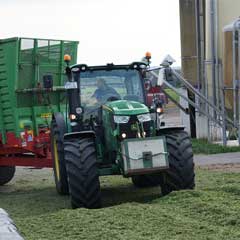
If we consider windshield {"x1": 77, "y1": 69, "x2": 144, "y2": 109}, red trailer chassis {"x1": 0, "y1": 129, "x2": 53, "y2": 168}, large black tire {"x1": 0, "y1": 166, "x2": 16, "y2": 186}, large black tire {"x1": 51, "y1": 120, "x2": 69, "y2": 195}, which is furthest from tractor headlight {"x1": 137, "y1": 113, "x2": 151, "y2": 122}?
large black tire {"x1": 0, "y1": 166, "x2": 16, "y2": 186}

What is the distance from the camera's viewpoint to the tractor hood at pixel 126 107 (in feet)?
30.4

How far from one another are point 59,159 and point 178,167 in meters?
2.23

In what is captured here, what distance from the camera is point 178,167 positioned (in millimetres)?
9266

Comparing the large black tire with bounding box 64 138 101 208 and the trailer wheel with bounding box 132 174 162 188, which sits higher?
the large black tire with bounding box 64 138 101 208

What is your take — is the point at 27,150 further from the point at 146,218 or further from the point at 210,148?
the point at 210,148

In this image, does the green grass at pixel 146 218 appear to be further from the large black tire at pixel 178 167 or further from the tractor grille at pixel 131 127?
the tractor grille at pixel 131 127

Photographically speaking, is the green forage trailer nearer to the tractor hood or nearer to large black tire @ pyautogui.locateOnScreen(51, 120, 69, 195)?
large black tire @ pyautogui.locateOnScreen(51, 120, 69, 195)

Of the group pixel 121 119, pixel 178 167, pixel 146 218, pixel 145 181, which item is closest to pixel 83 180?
pixel 121 119

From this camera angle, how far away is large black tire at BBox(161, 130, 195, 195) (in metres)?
9.27

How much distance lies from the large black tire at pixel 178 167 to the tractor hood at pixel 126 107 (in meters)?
0.58

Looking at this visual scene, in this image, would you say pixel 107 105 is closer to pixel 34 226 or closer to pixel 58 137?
pixel 58 137

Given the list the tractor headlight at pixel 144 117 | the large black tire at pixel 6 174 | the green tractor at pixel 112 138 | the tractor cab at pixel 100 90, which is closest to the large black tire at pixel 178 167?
the green tractor at pixel 112 138

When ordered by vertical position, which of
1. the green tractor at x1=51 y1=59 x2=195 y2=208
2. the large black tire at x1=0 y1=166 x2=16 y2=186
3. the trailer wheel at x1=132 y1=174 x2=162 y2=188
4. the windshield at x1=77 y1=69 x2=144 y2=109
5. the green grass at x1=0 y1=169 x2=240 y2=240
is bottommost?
A: the large black tire at x1=0 y1=166 x2=16 y2=186

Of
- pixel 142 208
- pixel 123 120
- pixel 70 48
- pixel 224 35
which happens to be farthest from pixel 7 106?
pixel 224 35
